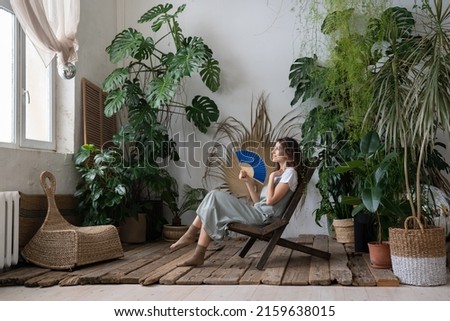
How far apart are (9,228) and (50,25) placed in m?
1.57

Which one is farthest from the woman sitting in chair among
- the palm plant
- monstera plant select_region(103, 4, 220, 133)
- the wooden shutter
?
the wooden shutter

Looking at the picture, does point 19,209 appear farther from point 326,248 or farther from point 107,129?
point 326,248

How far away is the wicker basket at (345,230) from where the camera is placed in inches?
178

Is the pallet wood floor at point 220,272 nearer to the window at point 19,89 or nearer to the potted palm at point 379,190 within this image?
the potted palm at point 379,190

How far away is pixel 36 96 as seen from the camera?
14.2 feet

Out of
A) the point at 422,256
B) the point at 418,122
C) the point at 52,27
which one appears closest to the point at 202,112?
the point at 52,27

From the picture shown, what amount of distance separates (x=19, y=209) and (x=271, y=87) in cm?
296

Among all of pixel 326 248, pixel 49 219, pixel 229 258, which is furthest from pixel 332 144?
pixel 49 219

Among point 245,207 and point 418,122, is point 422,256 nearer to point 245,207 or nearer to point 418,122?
point 418,122

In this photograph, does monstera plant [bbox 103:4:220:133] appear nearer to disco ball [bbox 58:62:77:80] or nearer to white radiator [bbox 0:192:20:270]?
disco ball [bbox 58:62:77:80]

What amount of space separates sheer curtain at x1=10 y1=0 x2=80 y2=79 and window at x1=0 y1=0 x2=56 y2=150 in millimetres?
344

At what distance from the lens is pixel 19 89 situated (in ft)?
12.8

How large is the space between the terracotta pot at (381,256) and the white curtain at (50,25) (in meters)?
2.76
